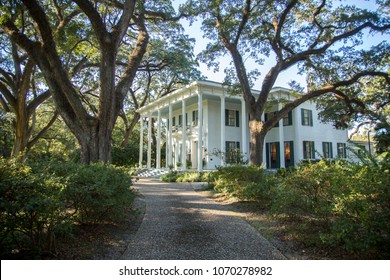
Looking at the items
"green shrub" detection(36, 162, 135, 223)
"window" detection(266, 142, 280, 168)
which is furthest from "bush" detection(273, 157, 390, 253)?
"window" detection(266, 142, 280, 168)

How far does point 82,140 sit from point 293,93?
41.7 ft

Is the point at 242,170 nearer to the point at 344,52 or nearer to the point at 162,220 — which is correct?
the point at 162,220

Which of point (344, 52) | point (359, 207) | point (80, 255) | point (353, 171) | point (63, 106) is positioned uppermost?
point (344, 52)

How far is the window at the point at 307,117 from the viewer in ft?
76.8

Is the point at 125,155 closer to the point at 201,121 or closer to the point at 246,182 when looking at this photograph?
the point at 201,121

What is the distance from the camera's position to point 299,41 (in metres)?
14.1

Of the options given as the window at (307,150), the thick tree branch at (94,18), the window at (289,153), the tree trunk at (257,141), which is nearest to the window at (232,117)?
the window at (289,153)

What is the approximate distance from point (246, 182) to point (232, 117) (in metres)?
14.4

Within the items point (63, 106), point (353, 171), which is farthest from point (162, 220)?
point (63, 106)

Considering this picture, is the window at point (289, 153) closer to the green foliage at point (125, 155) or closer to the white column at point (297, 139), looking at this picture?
the white column at point (297, 139)

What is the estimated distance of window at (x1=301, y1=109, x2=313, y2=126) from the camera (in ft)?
76.8

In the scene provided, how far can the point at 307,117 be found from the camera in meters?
23.7

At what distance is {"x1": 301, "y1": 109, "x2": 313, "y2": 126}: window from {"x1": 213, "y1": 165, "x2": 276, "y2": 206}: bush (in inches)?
618

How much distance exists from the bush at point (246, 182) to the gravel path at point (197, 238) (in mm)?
1094
